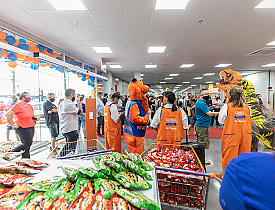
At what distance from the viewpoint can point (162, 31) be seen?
432cm

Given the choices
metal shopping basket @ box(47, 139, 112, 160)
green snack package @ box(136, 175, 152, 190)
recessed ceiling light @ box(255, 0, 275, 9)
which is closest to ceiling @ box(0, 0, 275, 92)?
recessed ceiling light @ box(255, 0, 275, 9)

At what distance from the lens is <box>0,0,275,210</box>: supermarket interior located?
72 centimetres

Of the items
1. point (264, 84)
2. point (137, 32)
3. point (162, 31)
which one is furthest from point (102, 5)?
point (264, 84)

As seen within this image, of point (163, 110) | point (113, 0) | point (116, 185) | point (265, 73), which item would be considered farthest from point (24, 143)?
point (265, 73)

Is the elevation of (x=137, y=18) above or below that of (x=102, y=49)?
below

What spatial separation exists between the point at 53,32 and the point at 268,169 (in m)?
5.46

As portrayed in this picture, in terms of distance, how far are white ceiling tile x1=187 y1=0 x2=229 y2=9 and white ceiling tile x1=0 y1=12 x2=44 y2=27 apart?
3.77 metres

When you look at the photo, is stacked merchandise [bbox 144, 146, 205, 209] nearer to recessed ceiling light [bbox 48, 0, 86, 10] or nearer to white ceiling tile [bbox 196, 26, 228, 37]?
recessed ceiling light [bbox 48, 0, 86, 10]

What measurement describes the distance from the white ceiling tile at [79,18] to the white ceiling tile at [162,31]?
1713 mm

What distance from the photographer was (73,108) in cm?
311

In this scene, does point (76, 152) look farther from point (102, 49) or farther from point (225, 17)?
point (225, 17)

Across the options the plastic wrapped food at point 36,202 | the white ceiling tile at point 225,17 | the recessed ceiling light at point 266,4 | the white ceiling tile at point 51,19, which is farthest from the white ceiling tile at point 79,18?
the recessed ceiling light at point 266,4

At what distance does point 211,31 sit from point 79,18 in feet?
12.4

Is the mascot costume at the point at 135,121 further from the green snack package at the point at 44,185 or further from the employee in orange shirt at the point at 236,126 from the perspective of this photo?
the green snack package at the point at 44,185
